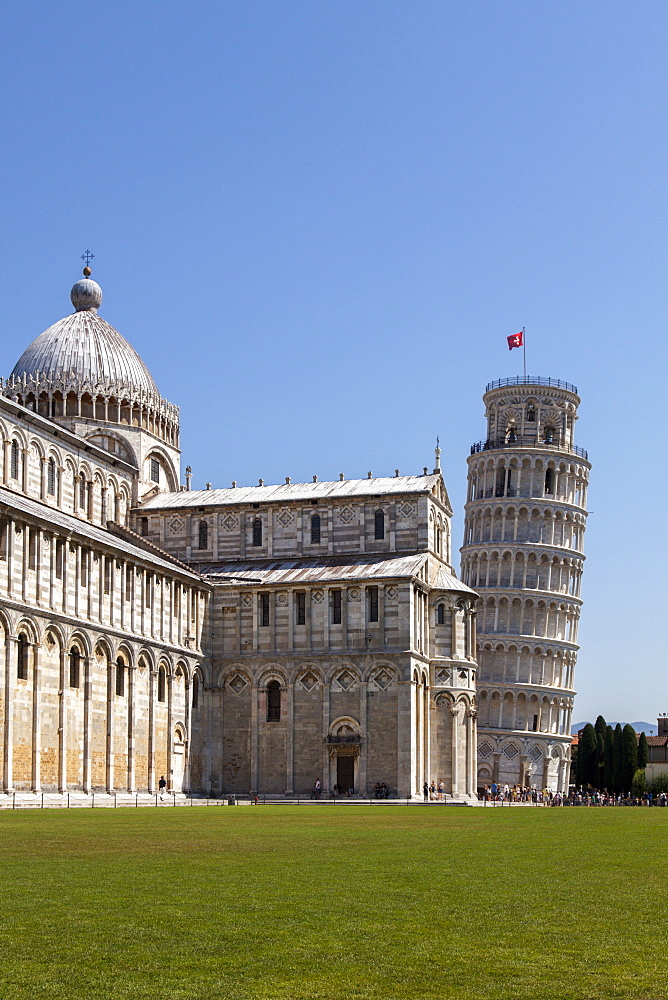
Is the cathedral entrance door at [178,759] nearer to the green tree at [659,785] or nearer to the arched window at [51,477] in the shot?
the arched window at [51,477]

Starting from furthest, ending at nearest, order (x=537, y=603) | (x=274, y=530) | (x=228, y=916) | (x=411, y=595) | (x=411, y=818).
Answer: (x=537, y=603) → (x=274, y=530) → (x=411, y=595) → (x=411, y=818) → (x=228, y=916)

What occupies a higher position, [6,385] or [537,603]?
[6,385]

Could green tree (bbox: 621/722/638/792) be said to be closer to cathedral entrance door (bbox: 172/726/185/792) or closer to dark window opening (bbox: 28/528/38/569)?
cathedral entrance door (bbox: 172/726/185/792)

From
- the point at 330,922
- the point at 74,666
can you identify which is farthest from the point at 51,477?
the point at 330,922

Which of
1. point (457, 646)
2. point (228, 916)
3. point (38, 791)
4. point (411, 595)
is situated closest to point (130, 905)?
point (228, 916)

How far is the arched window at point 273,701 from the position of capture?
74.9m

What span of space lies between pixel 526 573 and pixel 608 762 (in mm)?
18798

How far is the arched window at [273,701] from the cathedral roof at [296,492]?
11.8m

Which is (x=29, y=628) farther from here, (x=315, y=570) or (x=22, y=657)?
(x=315, y=570)

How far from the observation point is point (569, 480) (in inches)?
4596

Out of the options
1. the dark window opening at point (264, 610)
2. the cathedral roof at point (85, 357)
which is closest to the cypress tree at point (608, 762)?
the dark window opening at point (264, 610)

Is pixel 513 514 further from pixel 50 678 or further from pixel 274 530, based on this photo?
pixel 50 678

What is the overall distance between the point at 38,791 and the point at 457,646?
29534 mm

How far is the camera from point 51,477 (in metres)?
71.8
